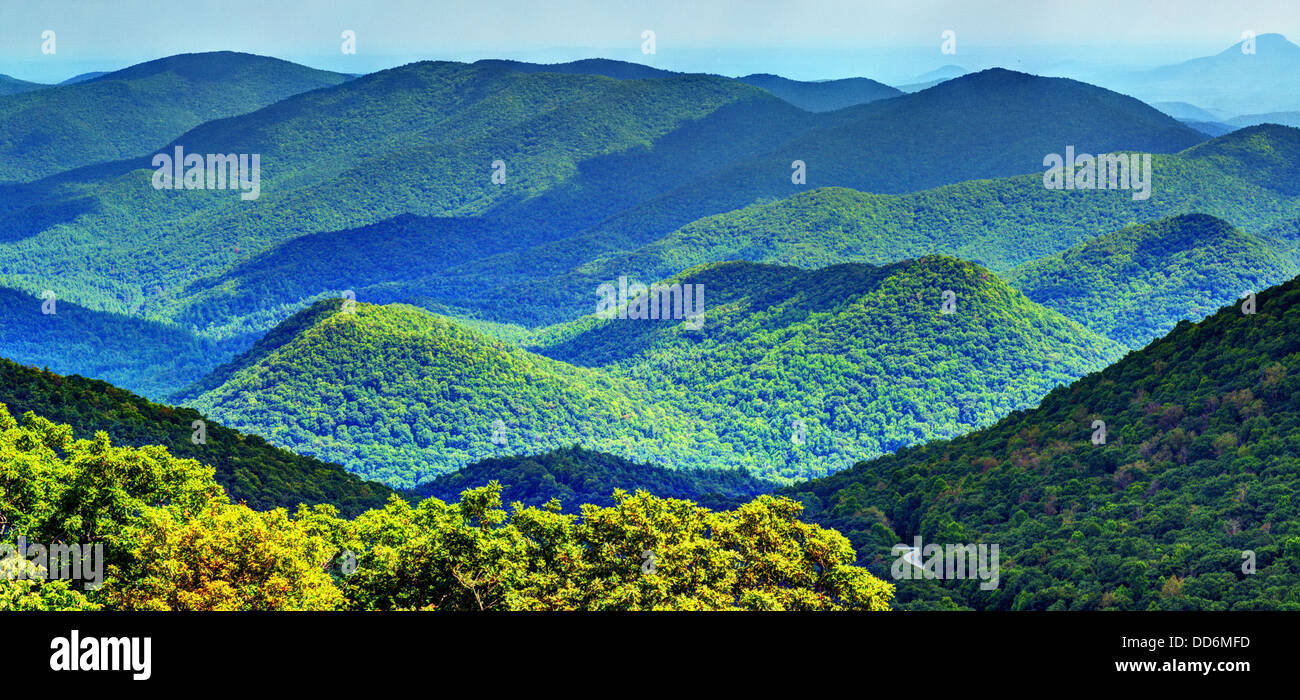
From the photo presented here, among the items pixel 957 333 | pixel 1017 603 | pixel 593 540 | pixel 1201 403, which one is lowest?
pixel 1017 603

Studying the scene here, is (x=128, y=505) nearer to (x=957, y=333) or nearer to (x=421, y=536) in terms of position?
(x=421, y=536)

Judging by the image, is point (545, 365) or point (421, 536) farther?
point (545, 365)

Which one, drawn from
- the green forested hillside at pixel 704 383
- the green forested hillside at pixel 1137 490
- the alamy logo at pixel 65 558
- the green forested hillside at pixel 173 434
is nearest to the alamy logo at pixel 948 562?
the green forested hillside at pixel 1137 490

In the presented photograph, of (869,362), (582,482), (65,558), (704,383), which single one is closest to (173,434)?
(582,482)

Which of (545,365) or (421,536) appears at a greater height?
(545,365)
